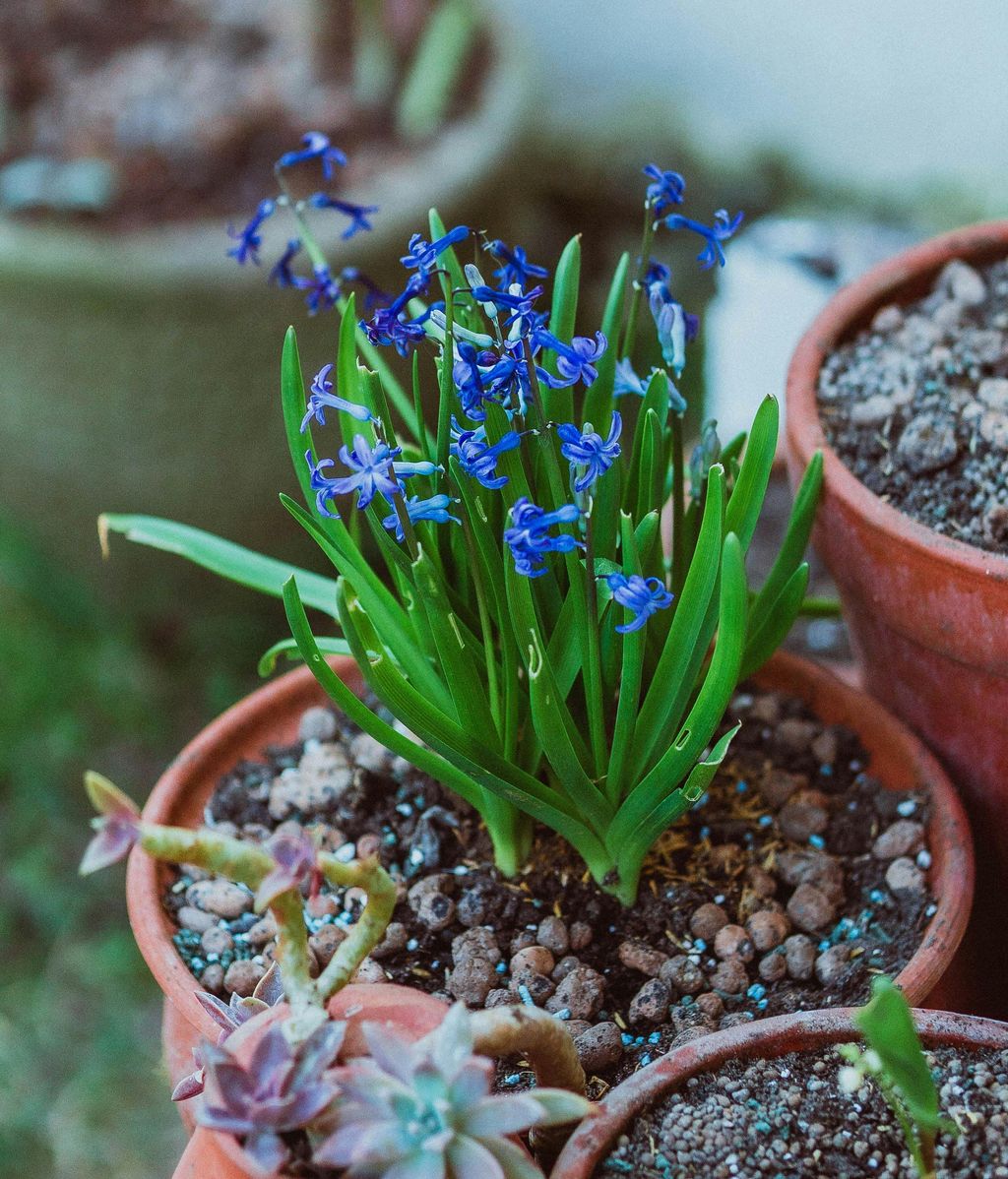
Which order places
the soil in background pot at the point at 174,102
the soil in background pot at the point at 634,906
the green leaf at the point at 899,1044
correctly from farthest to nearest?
the soil in background pot at the point at 174,102 → the soil in background pot at the point at 634,906 → the green leaf at the point at 899,1044

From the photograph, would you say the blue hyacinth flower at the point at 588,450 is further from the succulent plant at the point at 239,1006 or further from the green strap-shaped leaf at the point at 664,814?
the succulent plant at the point at 239,1006

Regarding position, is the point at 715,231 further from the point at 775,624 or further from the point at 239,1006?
the point at 239,1006

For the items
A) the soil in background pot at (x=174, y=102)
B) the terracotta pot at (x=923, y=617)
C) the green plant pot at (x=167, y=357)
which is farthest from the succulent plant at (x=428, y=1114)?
the soil in background pot at (x=174, y=102)

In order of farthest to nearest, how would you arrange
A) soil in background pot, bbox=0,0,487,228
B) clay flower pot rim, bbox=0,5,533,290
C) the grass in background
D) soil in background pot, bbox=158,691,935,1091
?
soil in background pot, bbox=0,0,487,228 → clay flower pot rim, bbox=0,5,533,290 → the grass in background → soil in background pot, bbox=158,691,935,1091

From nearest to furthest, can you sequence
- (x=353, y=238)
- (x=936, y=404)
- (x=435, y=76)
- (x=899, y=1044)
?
(x=899, y=1044)
(x=936, y=404)
(x=353, y=238)
(x=435, y=76)

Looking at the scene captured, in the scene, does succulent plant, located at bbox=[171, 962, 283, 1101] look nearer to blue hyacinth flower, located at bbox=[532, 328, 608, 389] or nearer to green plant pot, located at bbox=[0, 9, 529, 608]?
blue hyacinth flower, located at bbox=[532, 328, 608, 389]

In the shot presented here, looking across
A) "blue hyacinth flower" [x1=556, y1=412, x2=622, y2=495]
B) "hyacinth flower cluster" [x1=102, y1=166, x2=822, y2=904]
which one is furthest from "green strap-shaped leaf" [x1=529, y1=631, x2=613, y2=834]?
"blue hyacinth flower" [x1=556, y1=412, x2=622, y2=495]

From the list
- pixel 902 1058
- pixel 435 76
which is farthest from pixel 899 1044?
pixel 435 76
